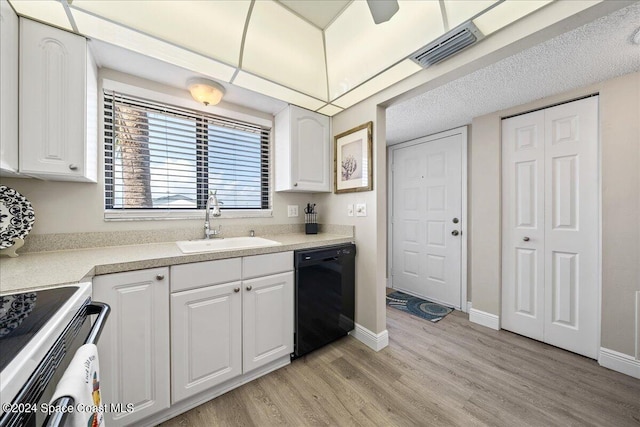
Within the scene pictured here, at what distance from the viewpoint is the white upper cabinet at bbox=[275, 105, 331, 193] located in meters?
2.16

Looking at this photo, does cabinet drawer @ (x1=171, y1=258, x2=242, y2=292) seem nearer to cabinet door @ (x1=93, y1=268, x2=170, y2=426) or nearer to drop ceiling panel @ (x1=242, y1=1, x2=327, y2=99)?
cabinet door @ (x1=93, y1=268, x2=170, y2=426)

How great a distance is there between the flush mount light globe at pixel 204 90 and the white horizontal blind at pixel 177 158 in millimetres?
251

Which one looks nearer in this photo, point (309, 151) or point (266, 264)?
point (266, 264)

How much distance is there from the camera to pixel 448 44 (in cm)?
138

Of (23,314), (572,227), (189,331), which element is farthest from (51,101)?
(572,227)

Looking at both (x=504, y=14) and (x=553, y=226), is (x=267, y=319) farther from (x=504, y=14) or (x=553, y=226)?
(x=553, y=226)

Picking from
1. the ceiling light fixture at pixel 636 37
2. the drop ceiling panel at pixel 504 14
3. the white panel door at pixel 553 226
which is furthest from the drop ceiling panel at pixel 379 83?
the white panel door at pixel 553 226

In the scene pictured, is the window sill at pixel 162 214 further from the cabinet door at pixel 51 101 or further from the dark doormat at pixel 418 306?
the dark doormat at pixel 418 306

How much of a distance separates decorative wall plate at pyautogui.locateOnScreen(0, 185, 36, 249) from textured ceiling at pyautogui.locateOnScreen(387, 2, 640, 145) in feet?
9.10

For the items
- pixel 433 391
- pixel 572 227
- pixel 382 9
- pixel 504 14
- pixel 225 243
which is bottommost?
pixel 433 391

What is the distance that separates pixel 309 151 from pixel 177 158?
3.73 feet

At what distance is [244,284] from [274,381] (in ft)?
2.42

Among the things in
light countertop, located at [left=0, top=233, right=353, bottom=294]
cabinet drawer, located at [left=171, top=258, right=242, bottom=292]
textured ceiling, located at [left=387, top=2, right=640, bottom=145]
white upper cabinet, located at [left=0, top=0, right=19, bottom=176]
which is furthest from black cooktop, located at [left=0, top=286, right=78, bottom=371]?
textured ceiling, located at [left=387, top=2, right=640, bottom=145]

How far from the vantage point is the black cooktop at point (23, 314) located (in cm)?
53
